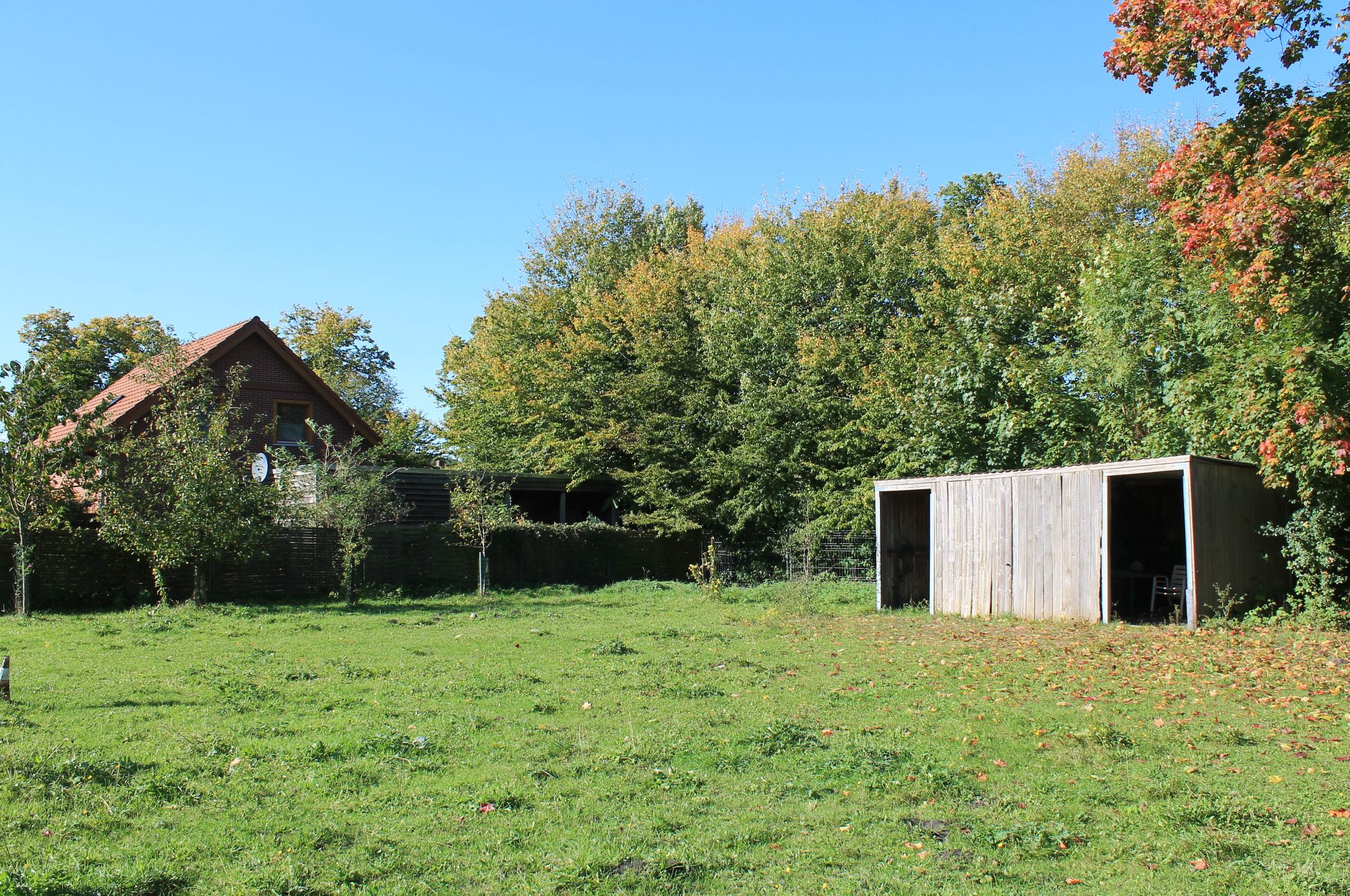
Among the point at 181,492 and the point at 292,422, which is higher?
the point at 292,422

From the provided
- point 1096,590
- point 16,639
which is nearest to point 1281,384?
point 1096,590

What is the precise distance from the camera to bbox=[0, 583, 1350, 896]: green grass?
433 cm

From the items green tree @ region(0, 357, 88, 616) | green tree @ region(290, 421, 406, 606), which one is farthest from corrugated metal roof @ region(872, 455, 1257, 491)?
green tree @ region(0, 357, 88, 616)

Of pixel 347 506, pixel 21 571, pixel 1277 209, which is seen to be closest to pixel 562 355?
pixel 347 506

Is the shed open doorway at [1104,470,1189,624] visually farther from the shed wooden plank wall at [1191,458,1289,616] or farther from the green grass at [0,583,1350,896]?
the green grass at [0,583,1350,896]

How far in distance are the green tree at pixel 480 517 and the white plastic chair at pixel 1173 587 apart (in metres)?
13.6

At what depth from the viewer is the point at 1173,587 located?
16984 millimetres

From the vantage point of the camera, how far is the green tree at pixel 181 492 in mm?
16531

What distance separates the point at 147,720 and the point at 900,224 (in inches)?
951

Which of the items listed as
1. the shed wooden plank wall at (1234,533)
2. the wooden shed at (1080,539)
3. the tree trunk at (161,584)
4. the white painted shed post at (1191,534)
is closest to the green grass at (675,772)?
the white painted shed post at (1191,534)

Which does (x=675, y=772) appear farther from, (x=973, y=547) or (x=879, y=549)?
(x=879, y=549)

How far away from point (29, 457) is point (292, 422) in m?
12.5

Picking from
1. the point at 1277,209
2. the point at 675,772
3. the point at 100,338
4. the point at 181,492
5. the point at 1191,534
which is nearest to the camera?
the point at 675,772

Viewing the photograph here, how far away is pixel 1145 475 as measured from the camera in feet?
49.4
